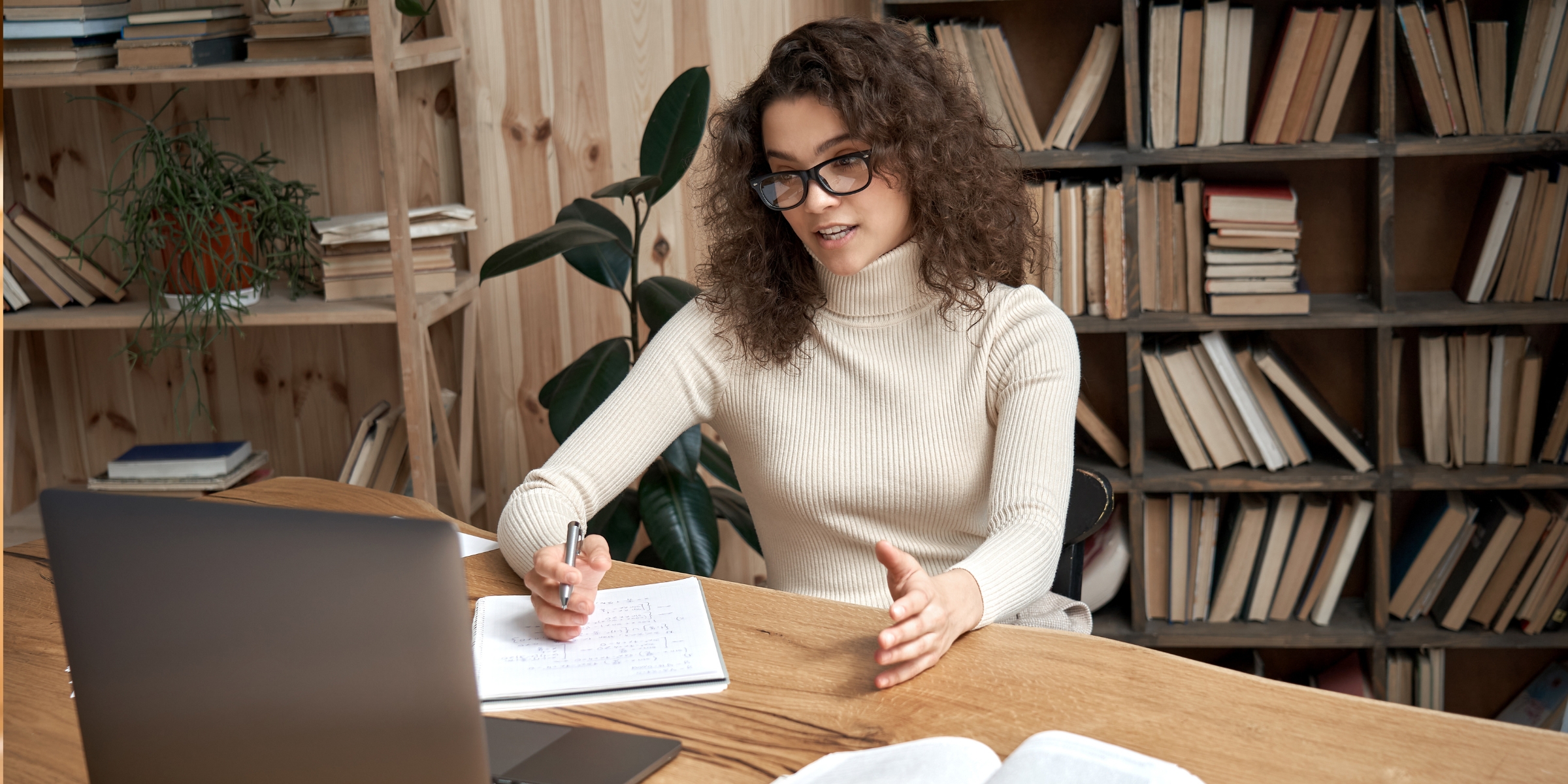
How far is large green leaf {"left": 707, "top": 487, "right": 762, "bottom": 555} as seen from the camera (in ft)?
7.35

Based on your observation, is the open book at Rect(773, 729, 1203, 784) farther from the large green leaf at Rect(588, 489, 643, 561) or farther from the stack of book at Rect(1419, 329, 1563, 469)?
the stack of book at Rect(1419, 329, 1563, 469)

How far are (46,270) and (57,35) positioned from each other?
48 centimetres

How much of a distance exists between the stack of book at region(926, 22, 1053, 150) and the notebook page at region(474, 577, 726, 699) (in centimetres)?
136

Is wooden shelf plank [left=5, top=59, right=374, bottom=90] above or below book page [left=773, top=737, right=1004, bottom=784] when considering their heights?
above

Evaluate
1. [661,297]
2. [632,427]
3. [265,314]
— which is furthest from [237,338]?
[632,427]

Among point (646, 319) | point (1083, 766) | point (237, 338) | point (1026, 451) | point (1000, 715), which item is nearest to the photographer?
point (1083, 766)

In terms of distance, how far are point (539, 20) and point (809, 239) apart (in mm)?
1285

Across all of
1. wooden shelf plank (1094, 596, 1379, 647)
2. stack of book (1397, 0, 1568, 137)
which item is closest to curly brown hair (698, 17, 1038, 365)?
stack of book (1397, 0, 1568, 137)

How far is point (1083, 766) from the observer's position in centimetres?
78

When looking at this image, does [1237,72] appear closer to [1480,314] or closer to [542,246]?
[1480,314]

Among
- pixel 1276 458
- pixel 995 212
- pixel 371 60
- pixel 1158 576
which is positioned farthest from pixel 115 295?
pixel 1276 458

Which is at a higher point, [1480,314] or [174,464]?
[1480,314]

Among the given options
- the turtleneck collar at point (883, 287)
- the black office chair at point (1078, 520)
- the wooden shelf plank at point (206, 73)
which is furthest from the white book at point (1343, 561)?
the wooden shelf plank at point (206, 73)

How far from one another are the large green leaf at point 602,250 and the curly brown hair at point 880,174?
541mm
